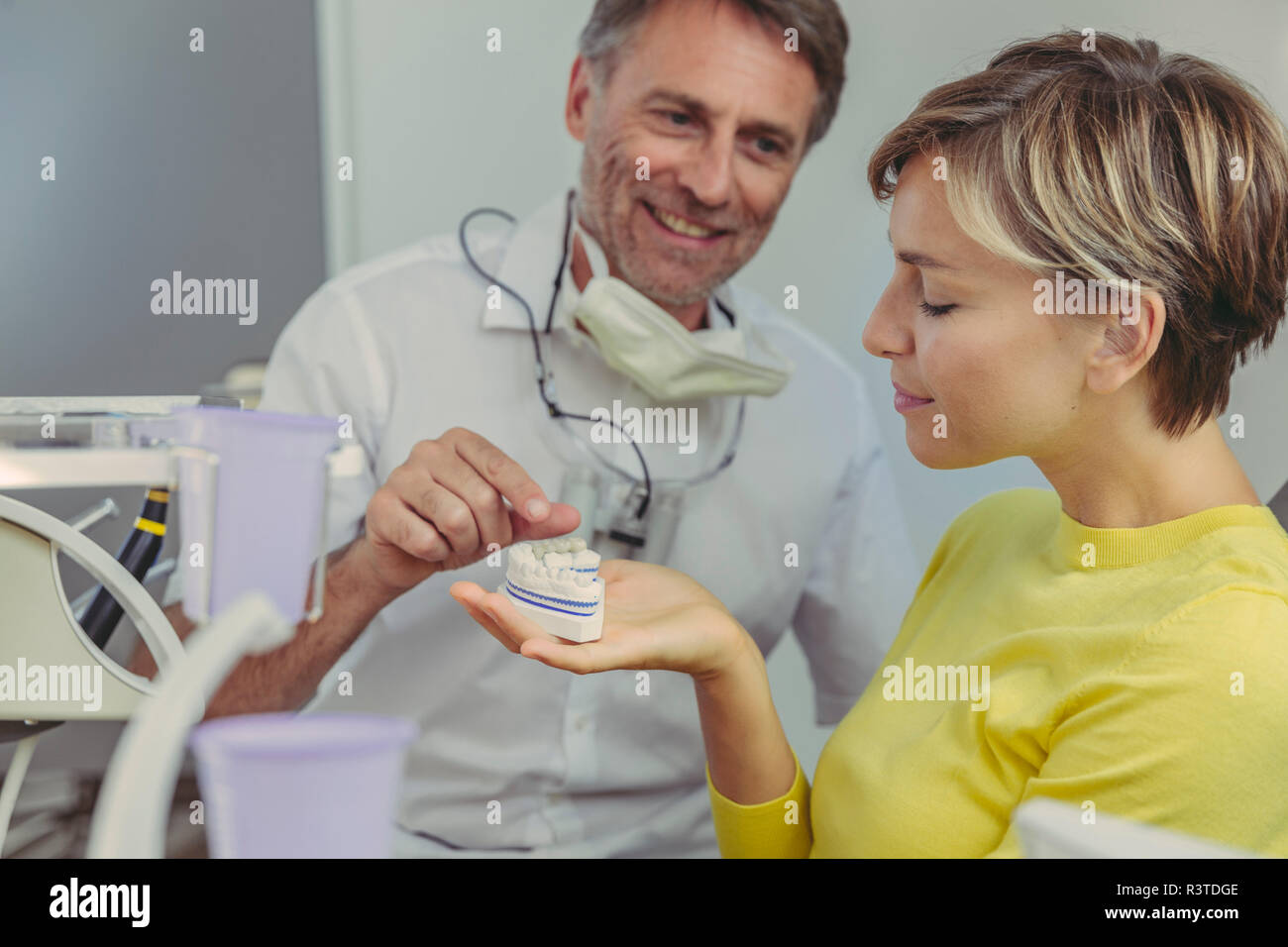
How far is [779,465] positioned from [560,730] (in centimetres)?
48

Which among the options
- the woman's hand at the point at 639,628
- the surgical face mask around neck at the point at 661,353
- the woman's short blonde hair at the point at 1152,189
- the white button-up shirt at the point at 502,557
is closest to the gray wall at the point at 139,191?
the white button-up shirt at the point at 502,557

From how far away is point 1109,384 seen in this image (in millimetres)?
877

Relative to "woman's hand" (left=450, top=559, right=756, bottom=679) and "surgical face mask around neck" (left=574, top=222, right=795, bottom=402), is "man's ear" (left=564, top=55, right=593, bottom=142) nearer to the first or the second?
"surgical face mask around neck" (left=574, top=222, right=795, bottom=402)

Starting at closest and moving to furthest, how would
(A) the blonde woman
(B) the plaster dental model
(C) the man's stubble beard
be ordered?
(A) the blonde woman < (B) the plaster dental model < (C) the man's stubble beard

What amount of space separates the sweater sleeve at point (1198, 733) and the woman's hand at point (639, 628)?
289 millimetres

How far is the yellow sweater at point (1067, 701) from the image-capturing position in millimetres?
749

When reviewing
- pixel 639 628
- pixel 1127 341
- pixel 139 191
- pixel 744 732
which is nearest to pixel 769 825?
pixel 744 732

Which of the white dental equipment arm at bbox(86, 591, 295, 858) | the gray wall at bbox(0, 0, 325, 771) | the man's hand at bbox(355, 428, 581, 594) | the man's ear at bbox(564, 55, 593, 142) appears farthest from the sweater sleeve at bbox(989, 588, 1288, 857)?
the gray wall at bbox(0, 0, 325, 771)

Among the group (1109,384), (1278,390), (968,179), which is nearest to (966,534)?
(1109,384)

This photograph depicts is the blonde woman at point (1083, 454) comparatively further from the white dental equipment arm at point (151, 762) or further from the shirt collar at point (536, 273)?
the shirt collar at point (536, 273)

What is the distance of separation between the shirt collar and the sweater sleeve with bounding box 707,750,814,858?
0.68 metres

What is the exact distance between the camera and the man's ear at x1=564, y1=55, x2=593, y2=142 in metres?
1.49

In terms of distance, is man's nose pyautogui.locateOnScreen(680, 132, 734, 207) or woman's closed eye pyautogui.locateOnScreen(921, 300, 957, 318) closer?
woman's closed eye pyautogui.locateOnScreen(921, 300, 957, 318)
